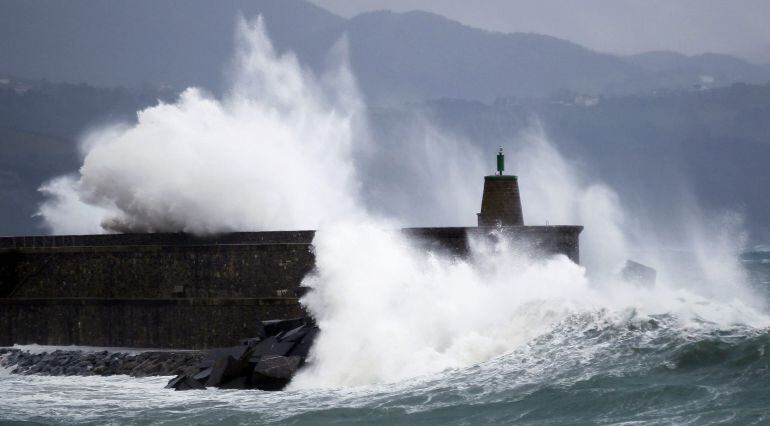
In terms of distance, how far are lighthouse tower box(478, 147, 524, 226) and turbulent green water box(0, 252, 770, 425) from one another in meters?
4.62

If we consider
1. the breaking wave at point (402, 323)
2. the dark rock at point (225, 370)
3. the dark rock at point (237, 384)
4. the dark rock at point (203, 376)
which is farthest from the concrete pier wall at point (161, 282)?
the dark rock at point (237, 384)

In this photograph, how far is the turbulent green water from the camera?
505 inches

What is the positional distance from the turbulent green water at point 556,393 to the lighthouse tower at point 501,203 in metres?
4.62

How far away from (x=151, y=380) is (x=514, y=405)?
7.55 metres

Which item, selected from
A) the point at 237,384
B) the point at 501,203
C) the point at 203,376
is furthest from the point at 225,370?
the point at 501,203

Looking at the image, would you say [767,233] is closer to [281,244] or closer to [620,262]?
[620,262]

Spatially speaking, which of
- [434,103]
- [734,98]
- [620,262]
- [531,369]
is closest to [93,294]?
[531,369]

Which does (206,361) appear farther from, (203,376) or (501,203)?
(501,203)

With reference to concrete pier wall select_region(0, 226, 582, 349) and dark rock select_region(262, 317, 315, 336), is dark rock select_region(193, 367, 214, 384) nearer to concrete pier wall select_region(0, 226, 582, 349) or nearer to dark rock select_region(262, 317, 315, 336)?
dark rock select_region(262, 317, 315, 336)

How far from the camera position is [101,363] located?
20828 mm

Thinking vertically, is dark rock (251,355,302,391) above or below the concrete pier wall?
below

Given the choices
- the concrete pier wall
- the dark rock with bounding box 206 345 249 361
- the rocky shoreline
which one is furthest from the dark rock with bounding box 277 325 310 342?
the concrete pier wall

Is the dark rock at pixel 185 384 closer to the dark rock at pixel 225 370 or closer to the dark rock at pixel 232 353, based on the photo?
the dark rock at pixel 225 370

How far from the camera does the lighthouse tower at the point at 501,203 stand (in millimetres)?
21766
